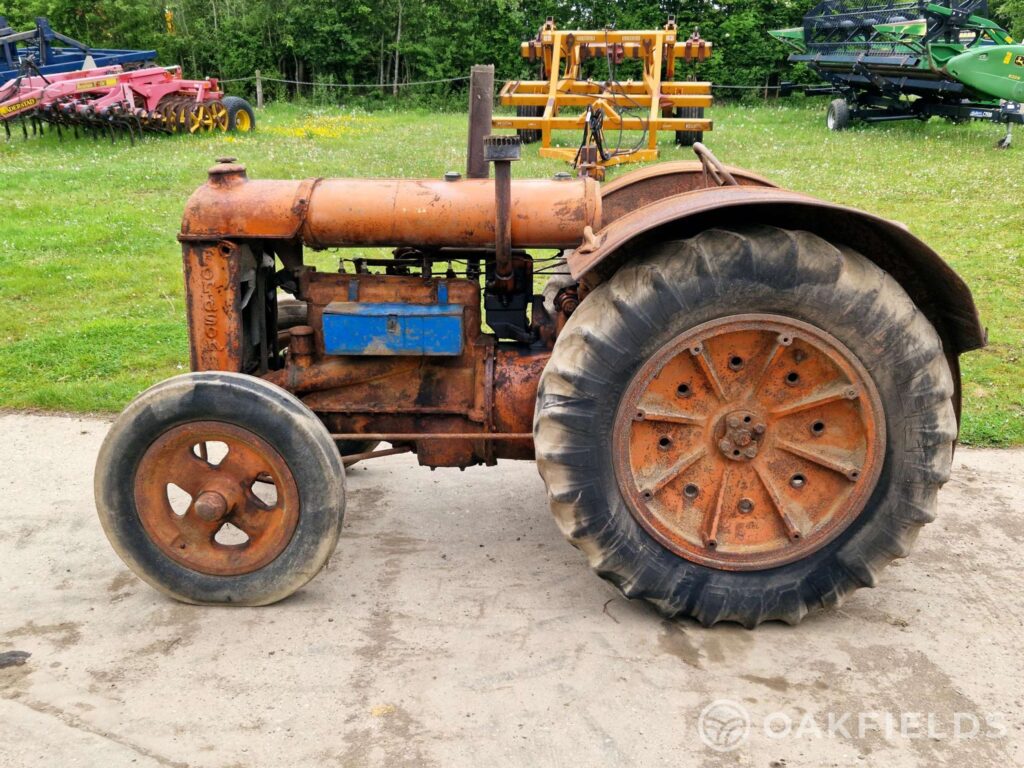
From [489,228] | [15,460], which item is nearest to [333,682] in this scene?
[489,228]

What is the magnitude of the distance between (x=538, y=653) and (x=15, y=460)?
336 centimetres

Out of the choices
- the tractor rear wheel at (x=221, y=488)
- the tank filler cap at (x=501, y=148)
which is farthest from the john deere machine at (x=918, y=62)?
the tractor rear wheel at (x=221, y=488)

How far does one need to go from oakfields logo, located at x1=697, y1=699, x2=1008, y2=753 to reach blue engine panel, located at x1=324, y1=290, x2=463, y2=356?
176 centimetres

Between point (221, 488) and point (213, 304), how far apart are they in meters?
0.79

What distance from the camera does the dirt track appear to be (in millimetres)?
3061

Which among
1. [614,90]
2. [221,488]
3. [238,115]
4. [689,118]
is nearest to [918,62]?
[689,118]

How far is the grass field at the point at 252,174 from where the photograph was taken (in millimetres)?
6727

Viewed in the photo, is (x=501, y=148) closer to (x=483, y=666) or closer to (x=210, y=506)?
(x=210, y=506)

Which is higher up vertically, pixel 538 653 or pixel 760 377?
pixel 760 377

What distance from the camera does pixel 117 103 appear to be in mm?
16672

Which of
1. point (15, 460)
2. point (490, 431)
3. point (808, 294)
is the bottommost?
point (15, 460)

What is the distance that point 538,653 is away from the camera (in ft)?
11.6

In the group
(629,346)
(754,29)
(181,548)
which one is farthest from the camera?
(754,29)

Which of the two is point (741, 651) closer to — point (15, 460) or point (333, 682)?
point (333, 682)
